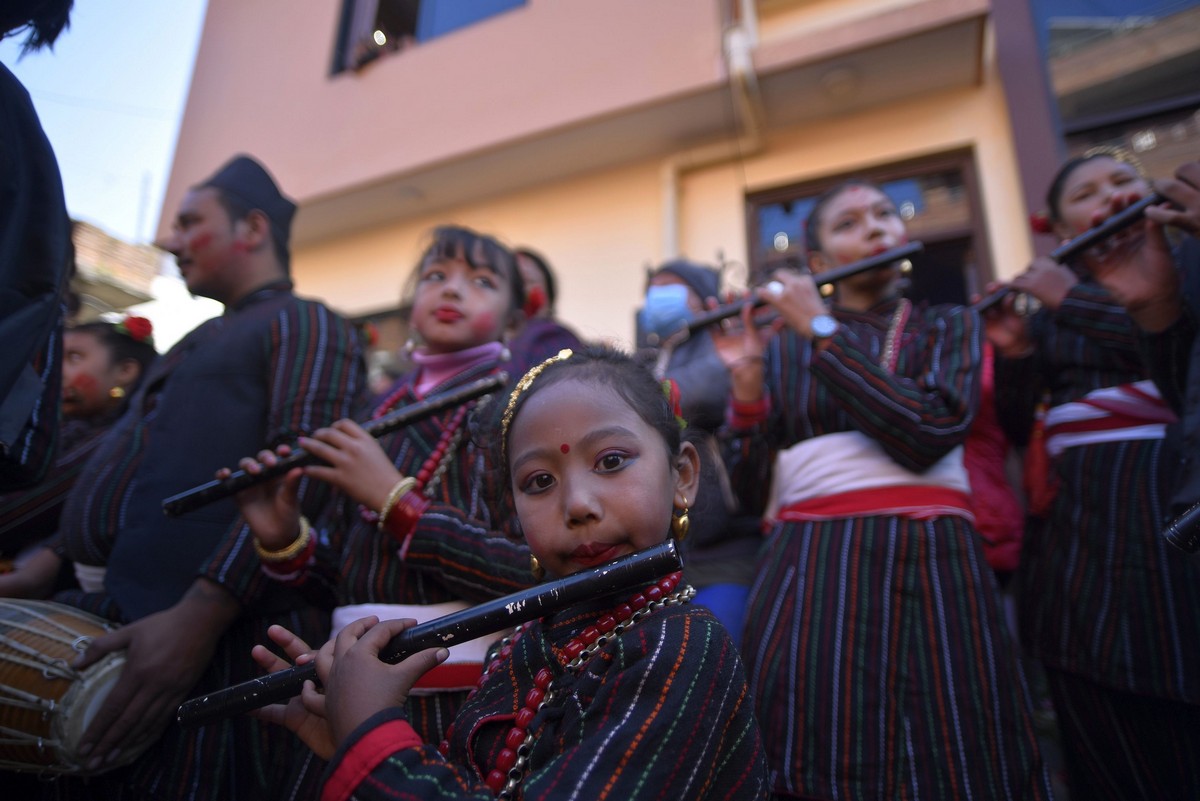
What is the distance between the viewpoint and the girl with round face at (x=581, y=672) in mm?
960

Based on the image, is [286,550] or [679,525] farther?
[286,550]

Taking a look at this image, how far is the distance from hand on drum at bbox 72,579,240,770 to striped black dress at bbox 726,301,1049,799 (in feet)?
4.15

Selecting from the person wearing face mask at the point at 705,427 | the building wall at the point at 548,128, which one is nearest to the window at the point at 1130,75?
the building wall at the point at 548,128

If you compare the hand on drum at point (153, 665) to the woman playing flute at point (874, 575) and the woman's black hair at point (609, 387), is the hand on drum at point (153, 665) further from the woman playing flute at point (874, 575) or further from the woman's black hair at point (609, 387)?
the woman playing flute at point (874, 575)

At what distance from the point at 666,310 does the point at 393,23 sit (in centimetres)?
511

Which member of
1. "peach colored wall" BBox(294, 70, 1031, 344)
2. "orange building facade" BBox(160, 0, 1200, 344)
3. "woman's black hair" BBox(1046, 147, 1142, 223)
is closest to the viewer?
"woman's black hair" BBox(1046, 147, 1142, 223)

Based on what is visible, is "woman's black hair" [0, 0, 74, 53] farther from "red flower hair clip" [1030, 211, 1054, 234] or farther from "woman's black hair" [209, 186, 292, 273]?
"red flower hair clip" [1030, 211, 1054, 234]

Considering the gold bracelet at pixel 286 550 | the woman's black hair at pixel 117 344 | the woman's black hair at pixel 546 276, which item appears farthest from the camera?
the woman's black hair at pixel 546 276

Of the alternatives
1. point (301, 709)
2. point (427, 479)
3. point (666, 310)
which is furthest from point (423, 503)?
point (666, 310)

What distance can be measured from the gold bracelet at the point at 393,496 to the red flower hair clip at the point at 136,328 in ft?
7.67

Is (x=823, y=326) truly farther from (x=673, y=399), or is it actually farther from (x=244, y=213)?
(x=244, y=213)

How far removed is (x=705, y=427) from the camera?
2.55 metres

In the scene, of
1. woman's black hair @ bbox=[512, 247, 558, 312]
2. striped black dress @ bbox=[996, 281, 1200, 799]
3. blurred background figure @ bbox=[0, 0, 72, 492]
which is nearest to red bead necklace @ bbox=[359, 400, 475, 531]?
blurred background figure @ bbox=[0, 0, 72, 492]

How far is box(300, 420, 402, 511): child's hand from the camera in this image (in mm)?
1657
